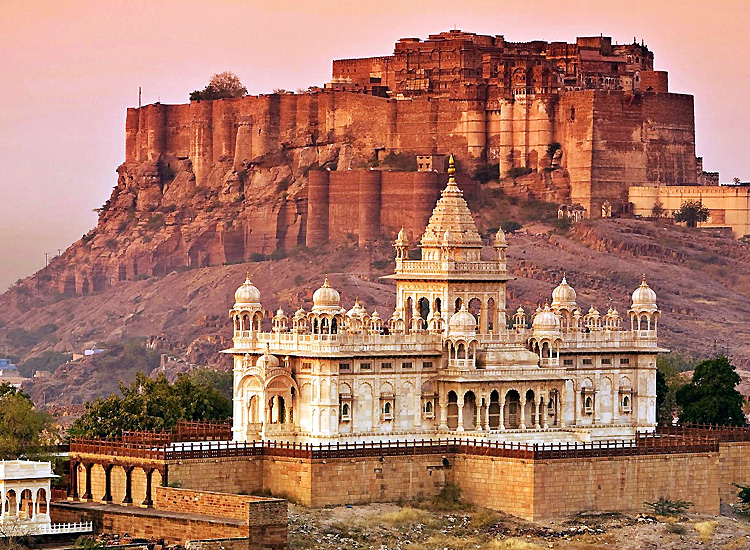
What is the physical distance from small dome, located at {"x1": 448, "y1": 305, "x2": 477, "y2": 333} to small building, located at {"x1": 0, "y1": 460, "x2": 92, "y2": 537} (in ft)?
47.1

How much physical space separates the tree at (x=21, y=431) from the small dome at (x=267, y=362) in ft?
21.9

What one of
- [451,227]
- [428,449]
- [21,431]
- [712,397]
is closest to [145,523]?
[21,431]

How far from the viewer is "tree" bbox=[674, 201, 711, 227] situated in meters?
155

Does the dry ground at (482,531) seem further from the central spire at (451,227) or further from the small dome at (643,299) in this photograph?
the small dome at (643,299)

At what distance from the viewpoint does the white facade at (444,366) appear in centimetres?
8788

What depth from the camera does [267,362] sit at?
87938mm

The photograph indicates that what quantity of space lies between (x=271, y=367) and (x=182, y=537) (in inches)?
407

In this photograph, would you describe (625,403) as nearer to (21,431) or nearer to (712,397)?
(712,397)

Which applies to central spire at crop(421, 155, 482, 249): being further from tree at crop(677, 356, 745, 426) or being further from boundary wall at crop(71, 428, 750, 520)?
tree at crop(677, 356, 745, 426)

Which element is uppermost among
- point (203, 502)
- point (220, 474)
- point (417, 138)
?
point (417, 138)

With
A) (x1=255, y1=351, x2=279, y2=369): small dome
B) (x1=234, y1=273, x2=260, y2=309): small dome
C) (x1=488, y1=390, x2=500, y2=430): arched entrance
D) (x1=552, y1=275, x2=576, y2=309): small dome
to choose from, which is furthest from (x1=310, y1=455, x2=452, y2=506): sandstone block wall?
(x1=552, y1=275, x2=576, y2=309): small dome

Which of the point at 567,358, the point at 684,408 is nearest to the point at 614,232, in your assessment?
the point at 684,408

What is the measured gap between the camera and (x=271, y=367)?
8781cm

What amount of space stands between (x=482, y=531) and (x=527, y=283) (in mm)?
60340
